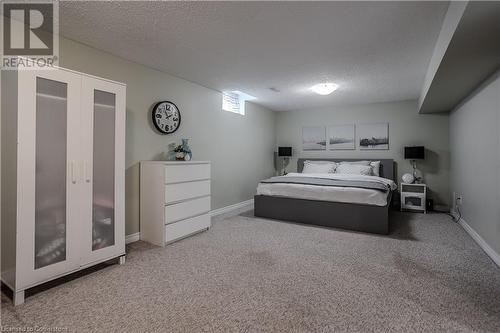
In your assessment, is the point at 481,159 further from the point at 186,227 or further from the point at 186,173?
the point at 186,227

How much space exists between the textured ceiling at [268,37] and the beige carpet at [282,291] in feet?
7.26

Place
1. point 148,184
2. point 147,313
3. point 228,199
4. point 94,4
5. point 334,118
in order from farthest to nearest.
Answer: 1. point 334,118
2. point 228,199
3. point 148,184
4. point 94,4
5. point 147,313

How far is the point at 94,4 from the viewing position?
1.90 metres

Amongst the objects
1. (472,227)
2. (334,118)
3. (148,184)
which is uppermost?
(334,118)

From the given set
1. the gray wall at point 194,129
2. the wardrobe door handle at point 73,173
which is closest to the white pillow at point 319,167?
the gray wall at point 194,129

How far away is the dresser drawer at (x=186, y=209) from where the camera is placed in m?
2.89

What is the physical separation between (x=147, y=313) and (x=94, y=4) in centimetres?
234

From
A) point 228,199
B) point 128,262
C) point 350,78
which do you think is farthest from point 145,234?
point 350,78

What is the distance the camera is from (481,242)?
279 cm

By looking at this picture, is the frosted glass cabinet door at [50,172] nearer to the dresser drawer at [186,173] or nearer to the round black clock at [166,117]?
the dresser drawer at [186,173]

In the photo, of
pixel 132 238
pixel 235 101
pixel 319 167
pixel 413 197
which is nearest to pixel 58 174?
pixel 132 238

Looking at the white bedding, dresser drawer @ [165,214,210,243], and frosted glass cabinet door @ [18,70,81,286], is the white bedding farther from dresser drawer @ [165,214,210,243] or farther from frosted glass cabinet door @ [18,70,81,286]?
frosted glass cabinet door @ [18,70,81,286]

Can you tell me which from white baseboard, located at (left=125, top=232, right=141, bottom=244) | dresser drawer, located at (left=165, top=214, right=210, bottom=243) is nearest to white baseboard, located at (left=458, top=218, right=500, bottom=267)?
dresser drawer, located at (left=165, top=214, right=210, bottom=243)

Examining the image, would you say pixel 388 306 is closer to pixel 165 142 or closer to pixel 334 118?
pixel 165 142
